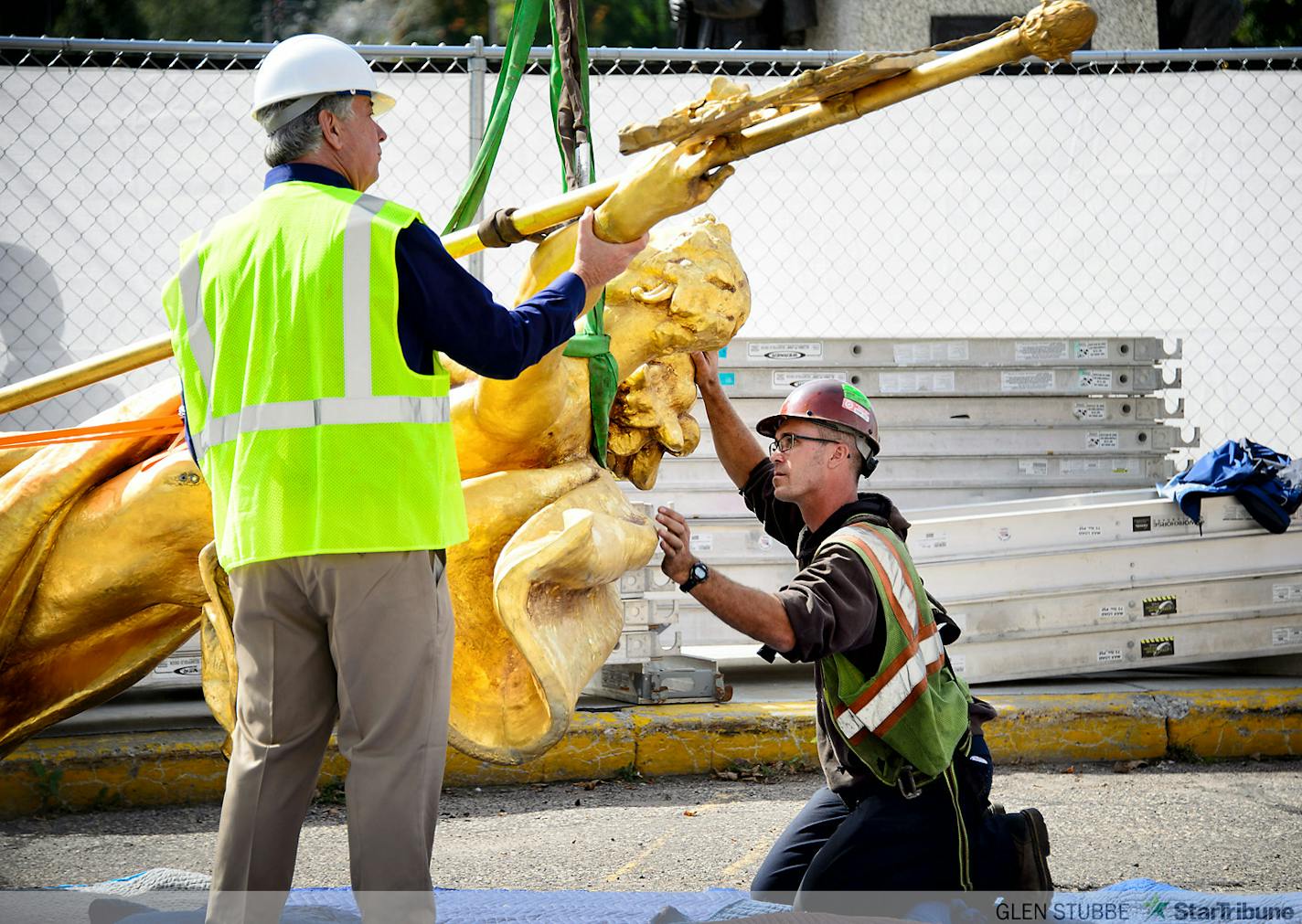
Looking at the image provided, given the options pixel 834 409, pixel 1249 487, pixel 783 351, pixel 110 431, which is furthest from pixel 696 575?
pixel 1249 487

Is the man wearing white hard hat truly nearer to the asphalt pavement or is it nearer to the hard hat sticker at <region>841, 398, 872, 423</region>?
the hard hat sticker at <region>841, 398, 872, 423</region>

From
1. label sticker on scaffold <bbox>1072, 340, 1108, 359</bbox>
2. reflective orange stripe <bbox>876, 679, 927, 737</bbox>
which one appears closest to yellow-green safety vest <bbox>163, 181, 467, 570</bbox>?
reflective orange stripe <bbox>876, 679, 927, 737</bbox>

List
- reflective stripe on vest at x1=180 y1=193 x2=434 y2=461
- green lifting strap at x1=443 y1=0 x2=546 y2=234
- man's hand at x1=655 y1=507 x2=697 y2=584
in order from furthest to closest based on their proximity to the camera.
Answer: green lifting strap at x1=443 y1=0 x2=546 y2=234
man's hand at x1=655 y1=507 x2=697 y2=584
reflective stripe on vest at x1=180 y1=193 x2=434 y2=461

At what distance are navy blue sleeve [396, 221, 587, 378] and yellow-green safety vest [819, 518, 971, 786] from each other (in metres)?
1.00

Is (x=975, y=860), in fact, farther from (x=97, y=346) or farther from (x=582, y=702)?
(x=97, y=346)

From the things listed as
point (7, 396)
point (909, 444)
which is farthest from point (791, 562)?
point (7, 396)

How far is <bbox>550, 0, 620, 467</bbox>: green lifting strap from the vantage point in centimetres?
292

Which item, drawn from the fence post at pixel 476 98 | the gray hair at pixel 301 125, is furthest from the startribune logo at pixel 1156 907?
the fence post at pixel 476 98

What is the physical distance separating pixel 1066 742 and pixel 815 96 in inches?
165

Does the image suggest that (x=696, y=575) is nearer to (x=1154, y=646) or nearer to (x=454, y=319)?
(x=454, y=319)

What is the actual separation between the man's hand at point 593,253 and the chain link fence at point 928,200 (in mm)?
3776

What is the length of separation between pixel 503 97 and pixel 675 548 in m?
1.03

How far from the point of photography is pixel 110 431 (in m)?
3.18

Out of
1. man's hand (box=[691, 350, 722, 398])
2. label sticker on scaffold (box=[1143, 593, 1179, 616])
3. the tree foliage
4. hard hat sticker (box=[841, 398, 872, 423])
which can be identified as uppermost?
the tree foliage
